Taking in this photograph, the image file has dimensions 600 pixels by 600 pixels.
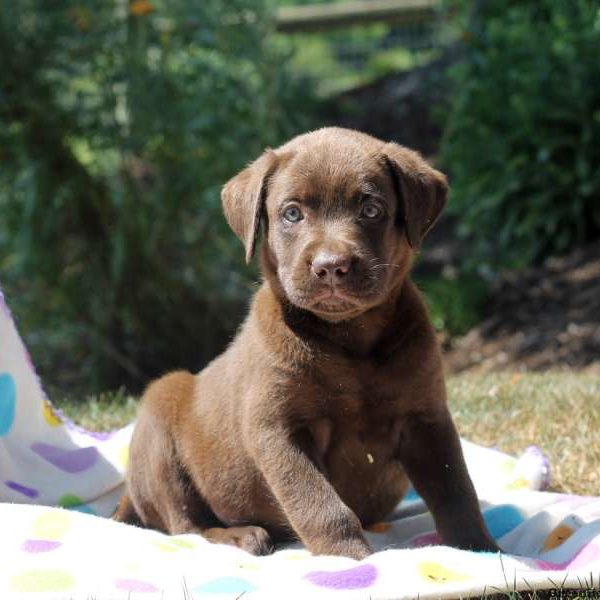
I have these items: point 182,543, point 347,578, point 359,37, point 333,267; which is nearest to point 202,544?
point 182,543

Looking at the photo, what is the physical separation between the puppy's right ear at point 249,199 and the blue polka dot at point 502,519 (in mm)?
1224

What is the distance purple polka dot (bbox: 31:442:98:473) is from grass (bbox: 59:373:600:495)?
2.38ft

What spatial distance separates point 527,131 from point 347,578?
22.4 feet

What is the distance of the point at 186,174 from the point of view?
8.11 m

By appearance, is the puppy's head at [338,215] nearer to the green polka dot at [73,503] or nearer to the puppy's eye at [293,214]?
the puppy's eye at [293,214]

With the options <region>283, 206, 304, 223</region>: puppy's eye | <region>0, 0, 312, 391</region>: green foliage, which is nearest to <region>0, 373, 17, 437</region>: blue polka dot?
<region>283, 206, 304, 223</region>: puppy's eye

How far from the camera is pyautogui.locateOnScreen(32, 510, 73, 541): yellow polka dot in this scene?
3333 millimetres

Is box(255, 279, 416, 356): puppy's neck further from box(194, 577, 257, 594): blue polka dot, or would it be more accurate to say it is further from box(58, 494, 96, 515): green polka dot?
box(58, 494, 96, 515): green polka dot

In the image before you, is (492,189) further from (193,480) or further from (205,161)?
(193,480)

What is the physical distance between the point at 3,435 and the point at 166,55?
173 inches

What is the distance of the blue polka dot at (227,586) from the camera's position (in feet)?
9.49

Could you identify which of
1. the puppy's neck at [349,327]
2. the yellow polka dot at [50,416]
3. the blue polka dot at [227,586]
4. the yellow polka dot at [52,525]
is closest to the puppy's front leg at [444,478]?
the puppy's neck at [349,327]

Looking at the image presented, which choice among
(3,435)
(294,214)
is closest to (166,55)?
(3,435)

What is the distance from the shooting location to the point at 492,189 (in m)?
9.65
